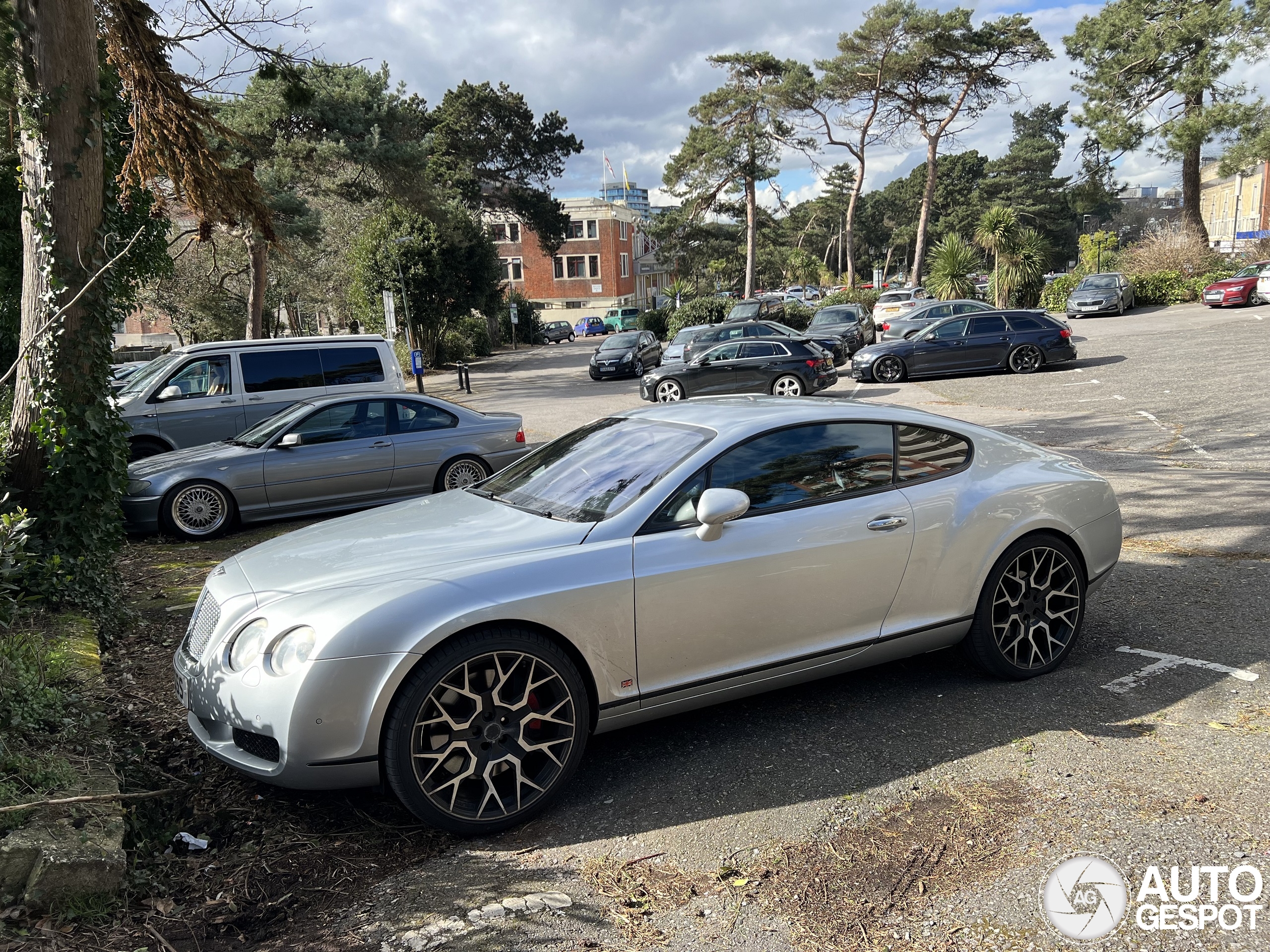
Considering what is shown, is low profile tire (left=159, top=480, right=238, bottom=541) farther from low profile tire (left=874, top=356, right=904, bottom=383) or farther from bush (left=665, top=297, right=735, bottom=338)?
bush (left=665, top=297, right=735, bottom=338)

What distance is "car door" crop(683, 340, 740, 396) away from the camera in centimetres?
2005

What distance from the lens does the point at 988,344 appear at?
71.2 ft

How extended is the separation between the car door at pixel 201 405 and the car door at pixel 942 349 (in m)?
15.7

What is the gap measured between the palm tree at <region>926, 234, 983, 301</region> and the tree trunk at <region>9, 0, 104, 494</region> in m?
36.7

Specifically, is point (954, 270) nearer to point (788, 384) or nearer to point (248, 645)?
point (788, 384)

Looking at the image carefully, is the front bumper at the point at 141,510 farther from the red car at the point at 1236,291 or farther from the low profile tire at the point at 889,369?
the red car at the point at 1236,291

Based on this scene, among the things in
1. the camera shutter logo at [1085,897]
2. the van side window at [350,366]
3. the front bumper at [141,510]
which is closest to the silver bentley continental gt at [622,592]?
the camera shutter logo at [1085,897]

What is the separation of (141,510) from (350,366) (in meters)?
4.06

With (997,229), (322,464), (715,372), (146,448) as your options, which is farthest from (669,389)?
(997,229)

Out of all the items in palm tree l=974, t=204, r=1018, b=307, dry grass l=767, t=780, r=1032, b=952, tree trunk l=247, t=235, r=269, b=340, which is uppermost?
palm tree l=974, t=204, r=1018, b=307

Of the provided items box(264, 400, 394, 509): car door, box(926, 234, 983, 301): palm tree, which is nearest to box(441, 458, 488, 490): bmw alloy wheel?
box(264, 400, 394, 509): car door

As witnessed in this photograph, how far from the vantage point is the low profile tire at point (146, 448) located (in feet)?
37.3

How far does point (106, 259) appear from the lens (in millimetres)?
6363

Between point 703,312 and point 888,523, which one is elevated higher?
point 703,312
